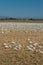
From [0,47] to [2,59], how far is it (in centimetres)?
193

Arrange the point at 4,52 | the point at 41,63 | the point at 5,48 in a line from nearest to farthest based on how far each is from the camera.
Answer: the point at 41,63, the point at 4,52, the point at 5,48

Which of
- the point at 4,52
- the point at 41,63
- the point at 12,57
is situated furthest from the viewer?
the point at 4,52

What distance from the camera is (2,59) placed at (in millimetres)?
9031

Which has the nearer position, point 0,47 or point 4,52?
point 4,52

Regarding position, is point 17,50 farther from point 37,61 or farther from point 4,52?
point 37,61

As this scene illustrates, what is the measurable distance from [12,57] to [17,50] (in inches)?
41.4

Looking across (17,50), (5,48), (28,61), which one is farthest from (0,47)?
(28,61)

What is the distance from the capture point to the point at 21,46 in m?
11.2

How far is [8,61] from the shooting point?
8805mm

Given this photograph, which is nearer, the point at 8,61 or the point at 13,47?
the point at 8,61

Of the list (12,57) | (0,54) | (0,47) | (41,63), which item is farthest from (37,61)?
(0,47)

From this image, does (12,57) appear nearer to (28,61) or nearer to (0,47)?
(28,61)

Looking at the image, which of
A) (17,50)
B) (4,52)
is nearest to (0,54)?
(4,52)

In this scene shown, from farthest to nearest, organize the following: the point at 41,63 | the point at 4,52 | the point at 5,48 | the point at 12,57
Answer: the point at 5,48 → the point at 4,52 → the point at 12,57 → the point at 41,63
